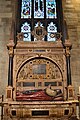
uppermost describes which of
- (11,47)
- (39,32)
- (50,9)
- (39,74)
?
(50,9)

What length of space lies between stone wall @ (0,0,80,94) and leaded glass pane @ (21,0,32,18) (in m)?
0.54

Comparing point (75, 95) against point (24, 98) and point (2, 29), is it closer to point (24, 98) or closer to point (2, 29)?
point (24, 98)

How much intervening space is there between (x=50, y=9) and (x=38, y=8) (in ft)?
2.05

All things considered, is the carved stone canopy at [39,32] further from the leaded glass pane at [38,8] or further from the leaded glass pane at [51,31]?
the leaded glass pane at [38,8]

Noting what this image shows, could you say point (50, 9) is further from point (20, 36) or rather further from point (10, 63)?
point (10, 63)

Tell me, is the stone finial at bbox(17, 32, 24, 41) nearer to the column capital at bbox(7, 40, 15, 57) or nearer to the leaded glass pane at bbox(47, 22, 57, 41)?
the column capital at bbox(7, 40, 15, 57)

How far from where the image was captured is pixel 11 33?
12.8 meters

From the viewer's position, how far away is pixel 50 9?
1434cm

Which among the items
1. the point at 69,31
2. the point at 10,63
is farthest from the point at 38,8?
the point at 10,63

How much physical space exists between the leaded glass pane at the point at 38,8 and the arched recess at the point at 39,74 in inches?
108

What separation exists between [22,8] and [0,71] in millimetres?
3780

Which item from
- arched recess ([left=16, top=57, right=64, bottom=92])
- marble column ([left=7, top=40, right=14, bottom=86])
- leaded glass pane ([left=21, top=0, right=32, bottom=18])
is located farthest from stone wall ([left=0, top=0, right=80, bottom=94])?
arched recess ([left=16, top=57, right=64, bottom=92])

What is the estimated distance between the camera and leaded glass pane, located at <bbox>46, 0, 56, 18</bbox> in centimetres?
1415

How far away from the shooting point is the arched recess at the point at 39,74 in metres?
12.0
